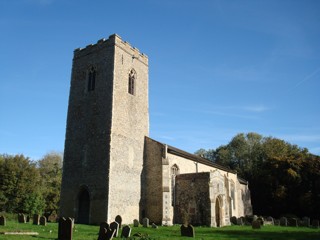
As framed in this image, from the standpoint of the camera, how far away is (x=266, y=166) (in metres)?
43.6

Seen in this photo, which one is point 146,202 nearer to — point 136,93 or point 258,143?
point 136,93

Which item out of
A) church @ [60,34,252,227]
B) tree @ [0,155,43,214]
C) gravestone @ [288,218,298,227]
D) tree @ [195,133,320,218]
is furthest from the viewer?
tree @ [195,133,320,218]

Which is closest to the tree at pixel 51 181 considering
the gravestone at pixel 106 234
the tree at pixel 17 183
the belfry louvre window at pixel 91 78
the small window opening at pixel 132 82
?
the tree at pixel 17 183

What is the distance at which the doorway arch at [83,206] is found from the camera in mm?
25625

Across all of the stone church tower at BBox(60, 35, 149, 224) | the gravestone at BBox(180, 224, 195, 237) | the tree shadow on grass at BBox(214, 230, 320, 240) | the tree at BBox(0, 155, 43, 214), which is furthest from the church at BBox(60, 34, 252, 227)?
the tree at BBox(0, 155, 43, 214)

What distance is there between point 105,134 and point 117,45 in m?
8.51

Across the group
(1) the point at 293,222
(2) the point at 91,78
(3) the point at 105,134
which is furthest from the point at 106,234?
(1) the point at 293,222

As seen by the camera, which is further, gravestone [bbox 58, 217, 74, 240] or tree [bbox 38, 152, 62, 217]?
tree [bbox 38, 152, 62, 217]

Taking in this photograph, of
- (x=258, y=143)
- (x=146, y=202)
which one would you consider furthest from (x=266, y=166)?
(x=146, y=202)

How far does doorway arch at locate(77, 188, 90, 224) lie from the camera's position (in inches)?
1009

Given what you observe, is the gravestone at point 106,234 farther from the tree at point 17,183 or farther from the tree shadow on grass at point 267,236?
the tree at point 17,183

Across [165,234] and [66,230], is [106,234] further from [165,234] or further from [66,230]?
[165,234]

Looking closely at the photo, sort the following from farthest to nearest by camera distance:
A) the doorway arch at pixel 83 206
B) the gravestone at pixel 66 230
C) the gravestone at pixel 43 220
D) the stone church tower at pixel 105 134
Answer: the doorway arch at pixel 83 206 → the stone church tower at pixel 105 134 → the gravestone at pixel 43 220 → the gravestone at pixel 66 230

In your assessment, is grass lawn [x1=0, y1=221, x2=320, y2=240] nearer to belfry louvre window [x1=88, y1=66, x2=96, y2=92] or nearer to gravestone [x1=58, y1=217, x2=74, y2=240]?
gravestone [x1=58, y1=217, x2=74, y2=240]
